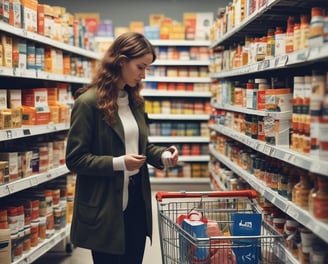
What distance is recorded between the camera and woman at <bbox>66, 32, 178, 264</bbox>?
110 inches

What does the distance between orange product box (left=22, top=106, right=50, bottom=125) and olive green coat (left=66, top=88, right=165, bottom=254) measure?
1.19 m

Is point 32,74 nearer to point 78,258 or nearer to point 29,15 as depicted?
point 29,15

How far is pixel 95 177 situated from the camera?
9.48 feet

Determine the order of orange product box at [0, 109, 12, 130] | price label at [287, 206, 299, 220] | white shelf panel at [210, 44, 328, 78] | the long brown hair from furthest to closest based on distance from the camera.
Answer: orange product box at [0, 109, 12, 130]
the long brown hair
price label at [287, 206, 299, 220]
white shelf panel at [210, 44, 328, 78]

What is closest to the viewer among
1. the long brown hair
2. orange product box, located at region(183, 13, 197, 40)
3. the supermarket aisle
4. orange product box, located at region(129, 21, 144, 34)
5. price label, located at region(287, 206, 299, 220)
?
price label, located at region(287, 206, 299, 220)

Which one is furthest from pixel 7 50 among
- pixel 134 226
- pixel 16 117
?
pixel 134 226

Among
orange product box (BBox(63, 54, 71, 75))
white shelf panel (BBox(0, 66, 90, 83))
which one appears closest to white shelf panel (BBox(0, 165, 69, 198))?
white shelf panel (BBox(0, 66, 90, 83))

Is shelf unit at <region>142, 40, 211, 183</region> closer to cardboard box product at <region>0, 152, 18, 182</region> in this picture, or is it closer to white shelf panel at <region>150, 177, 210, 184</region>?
white shelf panel at <region>150, 177, 210, 184</region>

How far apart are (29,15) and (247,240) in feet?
8.53

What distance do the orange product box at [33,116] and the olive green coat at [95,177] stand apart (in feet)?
3.90

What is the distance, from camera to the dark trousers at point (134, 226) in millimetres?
2959

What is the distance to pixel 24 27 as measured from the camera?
3896mm

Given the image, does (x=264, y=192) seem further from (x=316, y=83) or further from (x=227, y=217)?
(x=316, y=83)

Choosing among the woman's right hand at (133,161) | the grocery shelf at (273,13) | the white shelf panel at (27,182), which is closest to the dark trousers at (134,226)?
the woman's right hand at (133,161)
